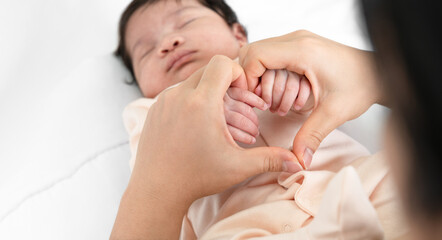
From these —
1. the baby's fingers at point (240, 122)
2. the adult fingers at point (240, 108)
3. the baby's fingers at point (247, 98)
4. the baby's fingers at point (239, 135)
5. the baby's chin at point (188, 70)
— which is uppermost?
the baby's fingers at point (247, 98)

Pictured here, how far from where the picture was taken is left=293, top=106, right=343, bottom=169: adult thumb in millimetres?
809

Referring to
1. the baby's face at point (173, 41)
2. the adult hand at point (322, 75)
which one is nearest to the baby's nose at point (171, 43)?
the baby's face at point (173, 41)

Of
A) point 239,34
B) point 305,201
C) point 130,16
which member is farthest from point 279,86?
point 130,16

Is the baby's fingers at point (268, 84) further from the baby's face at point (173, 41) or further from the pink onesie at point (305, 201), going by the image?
the baby's face at point (173, 41)

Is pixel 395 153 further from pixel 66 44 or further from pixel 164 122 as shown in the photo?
pixel 66 44

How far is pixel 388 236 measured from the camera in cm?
70

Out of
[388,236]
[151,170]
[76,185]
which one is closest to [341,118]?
[388,236]

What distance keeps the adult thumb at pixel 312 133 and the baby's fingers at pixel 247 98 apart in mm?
93

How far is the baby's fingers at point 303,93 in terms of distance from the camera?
88cm

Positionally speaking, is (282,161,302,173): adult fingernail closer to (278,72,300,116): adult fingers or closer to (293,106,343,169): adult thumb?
(293,106,343,169): adult thumb

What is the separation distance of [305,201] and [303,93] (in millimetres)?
211

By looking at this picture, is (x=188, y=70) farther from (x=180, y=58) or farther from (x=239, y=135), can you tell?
(x=239, y=135)

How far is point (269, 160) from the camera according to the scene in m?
0.77

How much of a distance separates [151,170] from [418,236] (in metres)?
0.52
